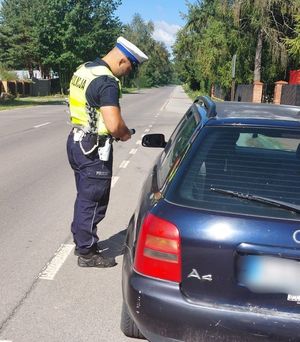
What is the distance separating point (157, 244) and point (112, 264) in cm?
199

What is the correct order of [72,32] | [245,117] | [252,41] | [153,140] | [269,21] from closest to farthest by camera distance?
1. [245,117]
2. [153,140]
3. [269,21]
4. [252,41]
5. [72,32]

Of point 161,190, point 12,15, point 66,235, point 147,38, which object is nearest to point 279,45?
point 66,235

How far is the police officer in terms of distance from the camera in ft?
13.5

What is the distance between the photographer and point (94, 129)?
13.9 ft

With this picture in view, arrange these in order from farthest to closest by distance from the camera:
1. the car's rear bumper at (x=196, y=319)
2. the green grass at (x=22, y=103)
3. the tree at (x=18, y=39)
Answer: the tree at (x=18, y=39), the green grass at (x=22, y=103), the car's rear bumper at (x=196, y=319)

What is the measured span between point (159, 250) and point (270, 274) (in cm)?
58

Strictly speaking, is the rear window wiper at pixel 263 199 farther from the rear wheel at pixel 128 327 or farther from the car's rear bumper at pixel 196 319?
the rear wheel at pixel 128 327

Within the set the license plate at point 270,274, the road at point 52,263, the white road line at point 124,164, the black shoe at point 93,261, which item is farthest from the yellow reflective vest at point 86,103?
the white road line at point 124,164

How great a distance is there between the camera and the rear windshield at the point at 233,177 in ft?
8.84

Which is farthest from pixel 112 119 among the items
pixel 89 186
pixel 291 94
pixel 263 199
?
pixel 291 94

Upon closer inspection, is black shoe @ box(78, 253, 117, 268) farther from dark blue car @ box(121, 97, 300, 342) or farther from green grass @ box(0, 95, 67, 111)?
green grass @ box(0, 95, 67, 111)

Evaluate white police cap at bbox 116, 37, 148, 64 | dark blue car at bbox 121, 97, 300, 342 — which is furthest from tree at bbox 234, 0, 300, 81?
dark blue car at bbox 121, 97, 300, 342

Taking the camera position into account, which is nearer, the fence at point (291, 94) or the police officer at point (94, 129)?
the police officer at point (94, 129)

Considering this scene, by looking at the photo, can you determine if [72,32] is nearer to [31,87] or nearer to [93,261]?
[31,87]
